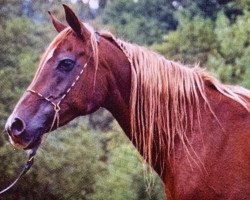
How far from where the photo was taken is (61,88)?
3.99 meters

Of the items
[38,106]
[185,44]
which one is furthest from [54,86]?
[185,44]

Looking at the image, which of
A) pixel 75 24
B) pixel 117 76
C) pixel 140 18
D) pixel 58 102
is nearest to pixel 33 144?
pixel 58 102

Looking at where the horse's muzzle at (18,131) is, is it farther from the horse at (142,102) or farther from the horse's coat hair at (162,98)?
the horse's coat hair at (162,98)

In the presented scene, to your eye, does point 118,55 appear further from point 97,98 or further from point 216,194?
point 216,194

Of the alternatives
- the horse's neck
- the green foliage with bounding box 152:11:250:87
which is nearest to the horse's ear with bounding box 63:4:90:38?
the horse's neck

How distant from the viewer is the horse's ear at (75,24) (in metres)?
3.92

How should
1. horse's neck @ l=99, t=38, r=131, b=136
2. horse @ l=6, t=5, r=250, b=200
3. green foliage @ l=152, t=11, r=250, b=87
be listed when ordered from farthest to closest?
green foliage @ l=152, t=11, r=250, b=87 → horse's neck @ l=99, t=38, r=131, b=136 → horse @ l=6, t=5, r=250, b=200

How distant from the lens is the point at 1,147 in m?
11.9

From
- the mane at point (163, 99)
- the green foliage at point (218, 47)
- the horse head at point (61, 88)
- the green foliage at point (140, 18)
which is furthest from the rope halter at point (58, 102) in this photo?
the green foliage at point (140, 18)

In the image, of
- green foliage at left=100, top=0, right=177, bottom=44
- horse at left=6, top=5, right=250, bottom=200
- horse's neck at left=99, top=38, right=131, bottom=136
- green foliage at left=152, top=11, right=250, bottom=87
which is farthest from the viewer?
green foliage at left=100, top=0, right=177, bottom=44

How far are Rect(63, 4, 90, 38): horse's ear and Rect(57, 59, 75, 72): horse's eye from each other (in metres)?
0.18

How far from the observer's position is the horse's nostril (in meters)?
3.93

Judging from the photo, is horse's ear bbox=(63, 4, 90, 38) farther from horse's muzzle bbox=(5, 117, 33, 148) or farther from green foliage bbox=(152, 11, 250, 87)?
green foliage bbox=(152, 11, 250, 87)

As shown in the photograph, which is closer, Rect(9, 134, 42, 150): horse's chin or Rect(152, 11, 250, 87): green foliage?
Rect(9, 134, 42, 150): horse's chin
